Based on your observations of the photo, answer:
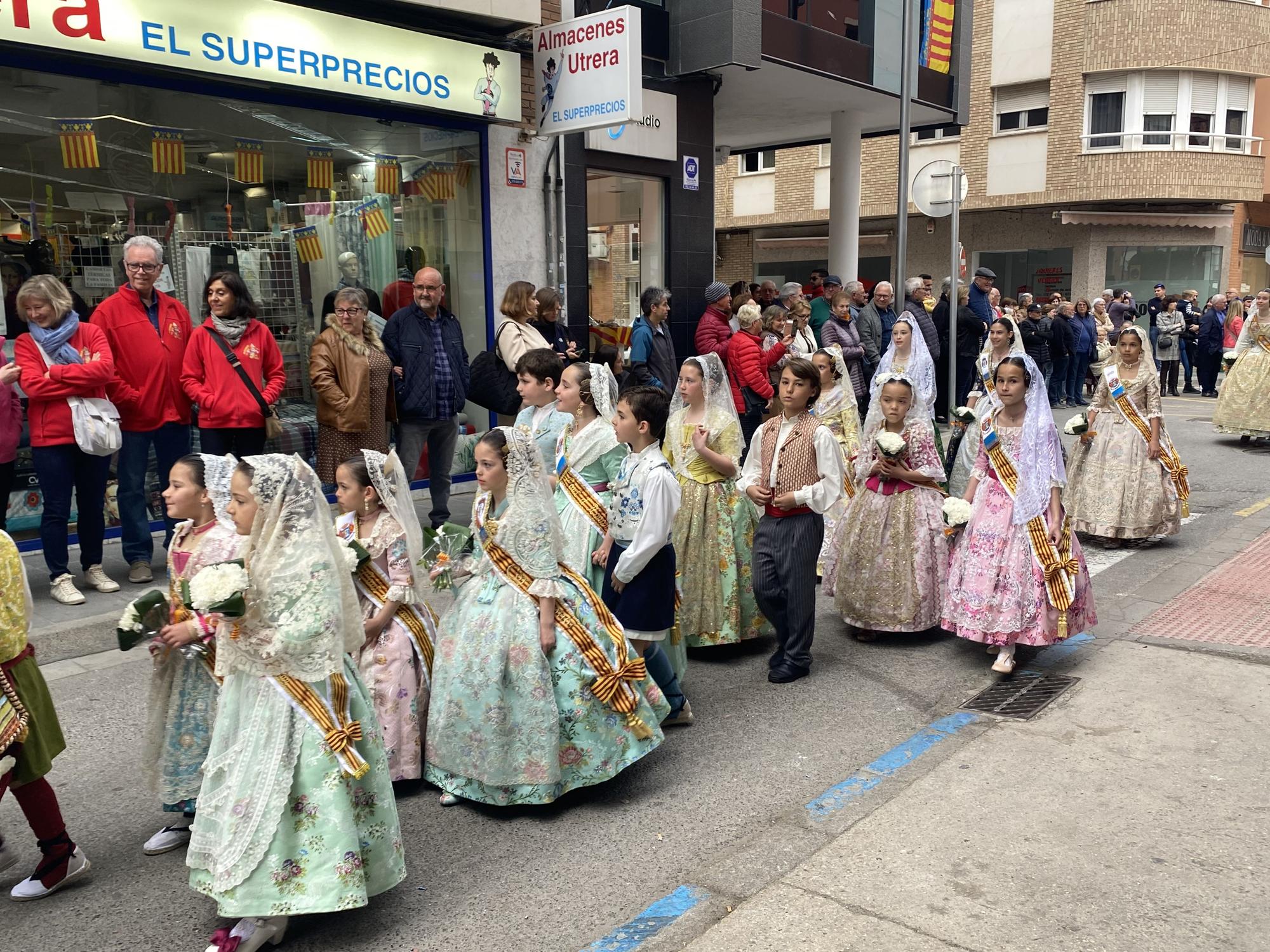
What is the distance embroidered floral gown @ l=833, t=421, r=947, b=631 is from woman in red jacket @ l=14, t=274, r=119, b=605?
472cm

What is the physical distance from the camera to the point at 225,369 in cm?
725

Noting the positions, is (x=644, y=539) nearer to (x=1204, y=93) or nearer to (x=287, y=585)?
(x=287, y=585)

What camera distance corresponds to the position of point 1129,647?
243 inches

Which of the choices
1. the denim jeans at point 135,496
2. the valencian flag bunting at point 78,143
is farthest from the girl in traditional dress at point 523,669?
the valencian flag bunting at point 78,143

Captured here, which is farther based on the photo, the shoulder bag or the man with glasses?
the man with glasses

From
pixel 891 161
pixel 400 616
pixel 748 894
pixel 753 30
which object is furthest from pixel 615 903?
pixel 891 161

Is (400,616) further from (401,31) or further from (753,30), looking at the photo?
(753,30)

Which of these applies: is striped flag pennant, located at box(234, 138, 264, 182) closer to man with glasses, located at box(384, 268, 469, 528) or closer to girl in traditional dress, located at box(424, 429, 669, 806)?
man with glasses, located at box(384, 268, 469, 528)

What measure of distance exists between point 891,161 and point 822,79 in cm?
1676

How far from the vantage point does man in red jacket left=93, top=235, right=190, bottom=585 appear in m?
7.10

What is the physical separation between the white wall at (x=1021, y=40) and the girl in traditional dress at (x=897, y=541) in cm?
2351

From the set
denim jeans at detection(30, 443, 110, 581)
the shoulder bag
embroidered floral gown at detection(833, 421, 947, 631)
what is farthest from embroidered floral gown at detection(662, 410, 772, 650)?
denim jeans at detection(30, 443, 110, 581)

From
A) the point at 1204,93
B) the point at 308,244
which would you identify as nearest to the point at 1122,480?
the point at 308,244

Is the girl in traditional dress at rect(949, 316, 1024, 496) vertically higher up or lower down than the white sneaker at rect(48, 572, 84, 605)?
higher up
